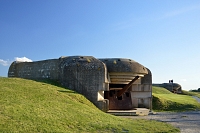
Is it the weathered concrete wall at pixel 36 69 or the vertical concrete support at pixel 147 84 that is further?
the vertical concrete support at pixel 147 84

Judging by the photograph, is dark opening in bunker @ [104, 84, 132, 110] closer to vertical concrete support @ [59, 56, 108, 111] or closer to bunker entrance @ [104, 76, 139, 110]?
bunker entrance @ [104, 76, 139, 110]

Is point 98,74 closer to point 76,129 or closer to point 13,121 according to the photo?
point 76,129

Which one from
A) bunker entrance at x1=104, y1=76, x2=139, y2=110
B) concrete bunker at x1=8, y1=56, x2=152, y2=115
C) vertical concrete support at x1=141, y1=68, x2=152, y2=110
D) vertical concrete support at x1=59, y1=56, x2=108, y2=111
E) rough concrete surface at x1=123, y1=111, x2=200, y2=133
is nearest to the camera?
rough concrete surface at x1=123, y1=111, x2=200, y2=133

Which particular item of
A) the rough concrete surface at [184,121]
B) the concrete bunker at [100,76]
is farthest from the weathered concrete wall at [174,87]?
the rough concrete surface at [184,121]

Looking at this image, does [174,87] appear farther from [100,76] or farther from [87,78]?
[87,78]

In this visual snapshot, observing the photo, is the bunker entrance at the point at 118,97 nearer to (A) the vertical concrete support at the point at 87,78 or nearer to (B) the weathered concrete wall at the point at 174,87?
(A) the vertical concrete support at the point at 87,78

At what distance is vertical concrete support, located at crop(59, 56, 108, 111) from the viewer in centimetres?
1549

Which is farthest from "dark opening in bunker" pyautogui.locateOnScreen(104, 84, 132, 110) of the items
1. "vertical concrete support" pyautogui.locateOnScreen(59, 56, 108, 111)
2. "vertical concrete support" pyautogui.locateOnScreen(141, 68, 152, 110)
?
"vertical concrete support" pyautogui.locateOnScreen(59, 56, 108, 111)

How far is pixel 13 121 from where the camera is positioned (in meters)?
7.42

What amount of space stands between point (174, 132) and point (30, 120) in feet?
19.7

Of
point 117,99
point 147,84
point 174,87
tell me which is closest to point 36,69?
point 117,99

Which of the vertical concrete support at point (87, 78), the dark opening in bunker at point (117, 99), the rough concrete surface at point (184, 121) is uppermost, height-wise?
the vertical concrete support at point (87, 78)

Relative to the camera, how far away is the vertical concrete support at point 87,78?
50.8ft

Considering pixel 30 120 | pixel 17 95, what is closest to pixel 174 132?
pixel 30 120
